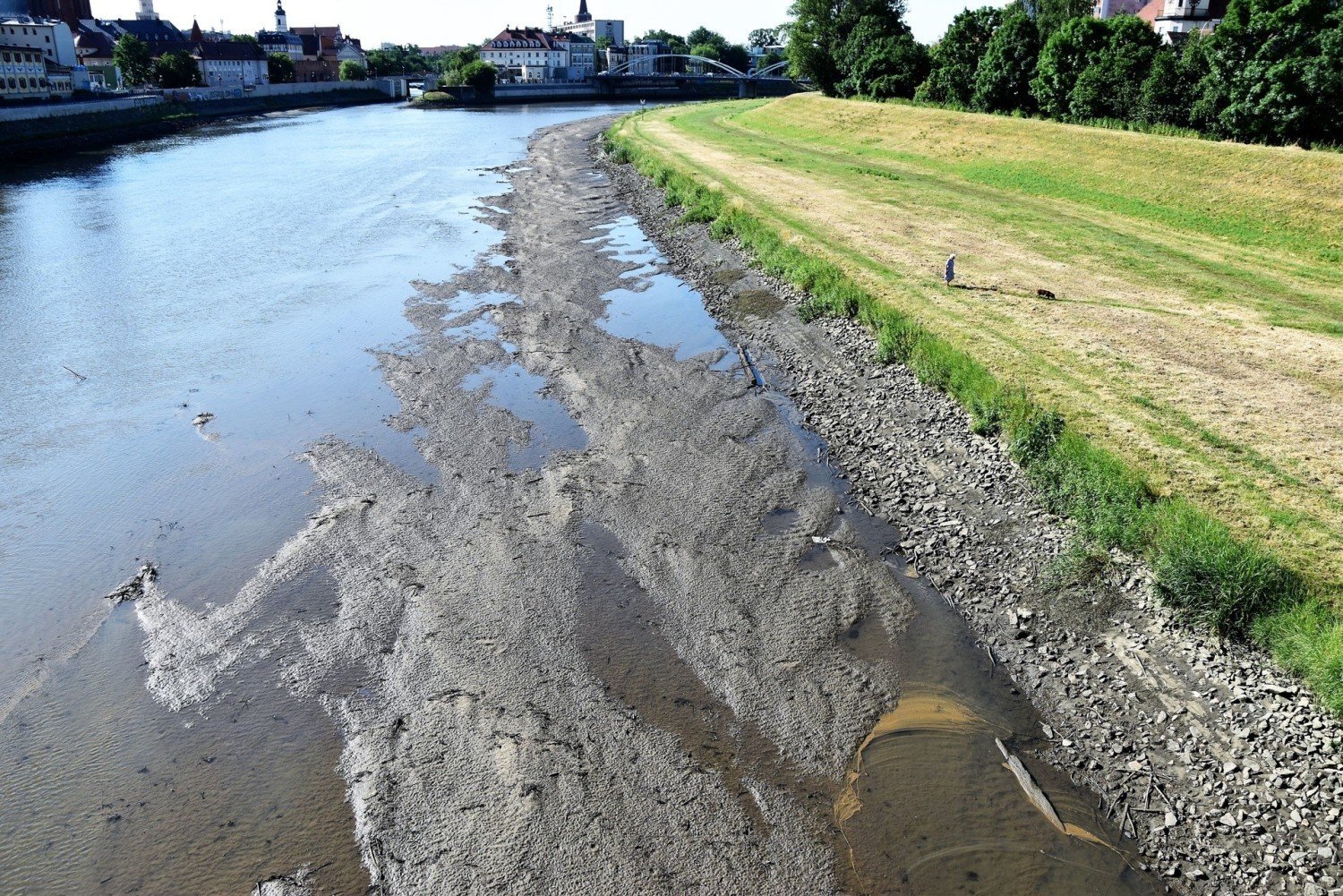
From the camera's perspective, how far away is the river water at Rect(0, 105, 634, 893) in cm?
900

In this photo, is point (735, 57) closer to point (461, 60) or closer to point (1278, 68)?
point (461, 60)

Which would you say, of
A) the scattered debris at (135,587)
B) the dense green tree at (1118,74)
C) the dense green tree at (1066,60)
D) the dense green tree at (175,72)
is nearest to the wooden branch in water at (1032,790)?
the scattered debris at (135,587)

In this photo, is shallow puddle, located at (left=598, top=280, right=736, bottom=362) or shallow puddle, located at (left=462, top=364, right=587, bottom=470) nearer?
shallow puddle, located at (left=462, top=364, right=587, bottom=470)

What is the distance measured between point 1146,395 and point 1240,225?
→ 47.7 ft

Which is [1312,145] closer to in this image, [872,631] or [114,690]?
[872,631]

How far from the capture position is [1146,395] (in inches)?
614

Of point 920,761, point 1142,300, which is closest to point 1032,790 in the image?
point 920,761

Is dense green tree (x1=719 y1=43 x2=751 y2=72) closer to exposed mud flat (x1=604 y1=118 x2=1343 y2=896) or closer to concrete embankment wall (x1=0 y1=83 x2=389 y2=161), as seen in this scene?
concrete embankment wall (x1=0 y1=83 x2=389 y2=161)

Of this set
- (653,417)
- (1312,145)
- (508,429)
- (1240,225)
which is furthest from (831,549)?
(1312,145)

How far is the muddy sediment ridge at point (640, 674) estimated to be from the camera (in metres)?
8.66

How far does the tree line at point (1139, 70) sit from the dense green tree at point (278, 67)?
11849 cm

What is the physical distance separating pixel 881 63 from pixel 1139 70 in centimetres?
2682

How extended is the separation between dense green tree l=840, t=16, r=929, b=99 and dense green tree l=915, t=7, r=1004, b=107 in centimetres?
415

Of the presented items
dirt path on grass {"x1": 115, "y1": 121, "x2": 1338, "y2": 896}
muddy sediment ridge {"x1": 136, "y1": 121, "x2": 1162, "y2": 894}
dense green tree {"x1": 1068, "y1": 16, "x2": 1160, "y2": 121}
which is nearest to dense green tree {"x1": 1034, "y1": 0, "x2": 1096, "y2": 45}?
dense green tree {"x1": 1068, "y1": 16, "x2": 1160, "y2": 121}
